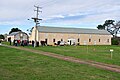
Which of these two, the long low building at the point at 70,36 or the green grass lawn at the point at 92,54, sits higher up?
the long low building at the point at 70,36

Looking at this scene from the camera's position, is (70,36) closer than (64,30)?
No

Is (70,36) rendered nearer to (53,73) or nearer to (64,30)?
(64,30)

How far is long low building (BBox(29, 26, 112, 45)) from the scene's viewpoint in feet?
224

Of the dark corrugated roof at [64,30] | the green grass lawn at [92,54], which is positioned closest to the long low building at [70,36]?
the dark corrugated roof at [64,30]

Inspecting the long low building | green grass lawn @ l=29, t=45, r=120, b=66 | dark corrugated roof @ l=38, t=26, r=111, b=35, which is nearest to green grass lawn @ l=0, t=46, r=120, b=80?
green grass lawn @ l=29, t=45, r=120, b=66

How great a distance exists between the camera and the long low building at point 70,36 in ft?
224

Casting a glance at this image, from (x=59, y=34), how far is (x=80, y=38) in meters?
8.77

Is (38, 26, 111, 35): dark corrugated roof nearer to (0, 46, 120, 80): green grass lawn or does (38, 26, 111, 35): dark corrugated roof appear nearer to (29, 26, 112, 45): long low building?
(29, 26, 112, 45): long low building

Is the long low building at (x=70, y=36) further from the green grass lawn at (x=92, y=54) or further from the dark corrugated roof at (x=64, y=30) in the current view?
the green grass lawn at (x=92, y=54)

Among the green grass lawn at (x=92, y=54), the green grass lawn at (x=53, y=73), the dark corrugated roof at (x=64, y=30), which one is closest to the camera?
the green grass lawn at (x=53, y=73)

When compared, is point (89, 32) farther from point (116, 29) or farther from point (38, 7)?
point (116, 29)

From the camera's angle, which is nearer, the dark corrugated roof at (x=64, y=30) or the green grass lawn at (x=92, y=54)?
the green grass lawn at (x=92, y=54)

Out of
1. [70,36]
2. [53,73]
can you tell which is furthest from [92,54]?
[70,36]

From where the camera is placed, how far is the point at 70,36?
7356 cm
